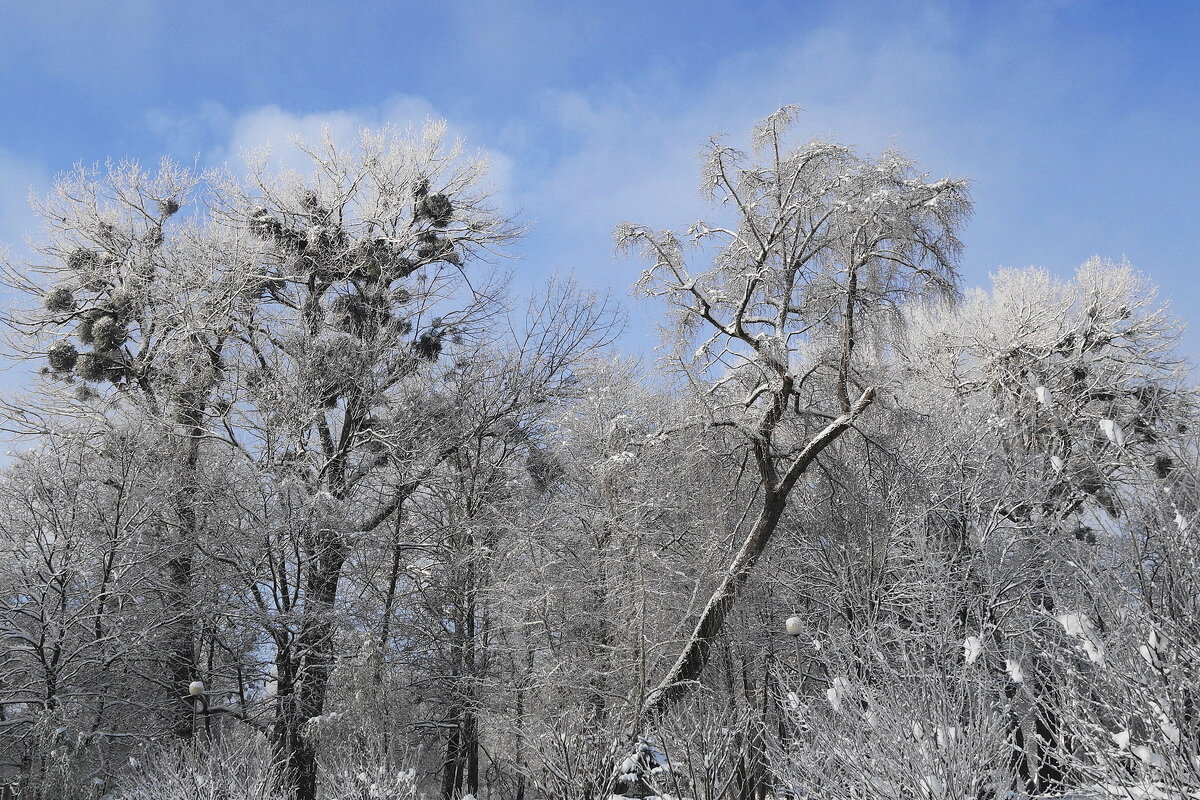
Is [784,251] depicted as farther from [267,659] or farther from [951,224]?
[267,659]

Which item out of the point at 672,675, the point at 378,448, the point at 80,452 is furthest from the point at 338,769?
the point at 80,452

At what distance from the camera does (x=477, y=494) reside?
17.8 metres

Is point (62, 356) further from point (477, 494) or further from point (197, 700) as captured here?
point (477, 494)

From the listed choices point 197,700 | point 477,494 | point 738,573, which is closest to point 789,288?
point 738,573

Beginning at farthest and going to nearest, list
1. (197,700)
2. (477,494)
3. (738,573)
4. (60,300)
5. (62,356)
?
1. (477,494)
2. (60,300)
3. (62,356)
4. (197,700)
5. (738,573)

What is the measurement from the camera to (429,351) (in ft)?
55.6

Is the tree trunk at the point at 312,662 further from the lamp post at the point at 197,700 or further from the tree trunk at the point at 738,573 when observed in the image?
the tree trunk at the point at 738,573

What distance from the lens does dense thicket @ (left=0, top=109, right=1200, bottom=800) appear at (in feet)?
38.6

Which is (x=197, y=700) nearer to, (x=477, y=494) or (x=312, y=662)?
(x=312, y=662)

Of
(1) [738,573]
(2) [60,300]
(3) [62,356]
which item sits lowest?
(1) [738,573]

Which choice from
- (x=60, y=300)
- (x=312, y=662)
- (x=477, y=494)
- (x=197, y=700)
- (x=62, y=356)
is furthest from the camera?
(x=477, y=494)

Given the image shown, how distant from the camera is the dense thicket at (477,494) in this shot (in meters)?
11.8

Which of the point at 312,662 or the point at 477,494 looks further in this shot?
the point at 477,494

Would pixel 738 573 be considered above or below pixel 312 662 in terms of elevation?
above
